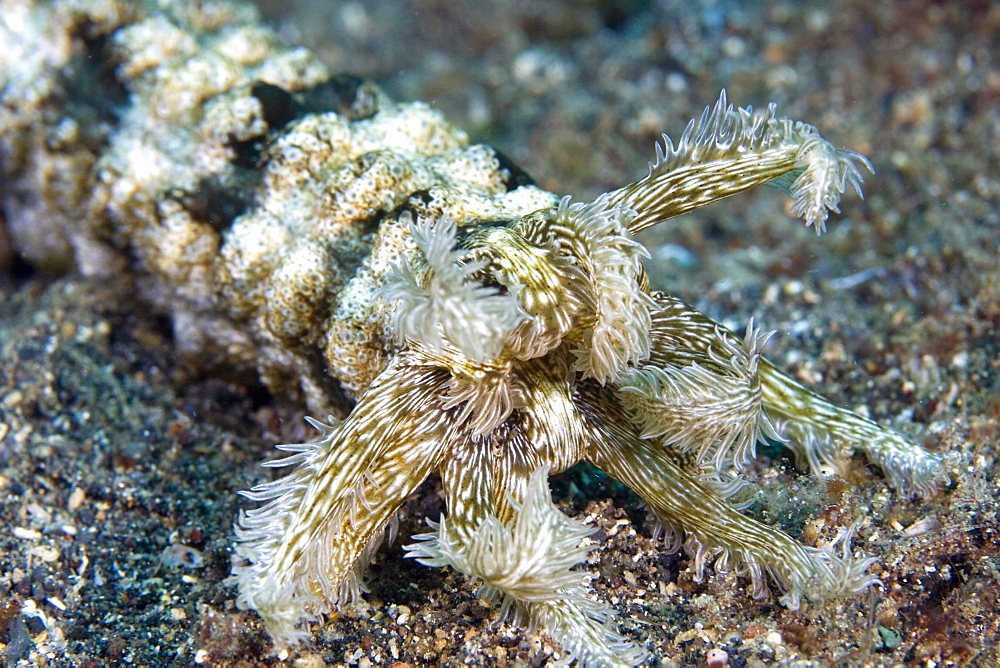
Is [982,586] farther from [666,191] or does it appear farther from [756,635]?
[666,191]

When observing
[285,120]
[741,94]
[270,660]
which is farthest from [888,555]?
[741,94]

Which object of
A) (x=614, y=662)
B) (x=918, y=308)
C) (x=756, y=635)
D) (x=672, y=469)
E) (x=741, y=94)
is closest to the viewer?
(x=614, y=662)

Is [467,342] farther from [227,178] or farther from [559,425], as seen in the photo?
[227,178]

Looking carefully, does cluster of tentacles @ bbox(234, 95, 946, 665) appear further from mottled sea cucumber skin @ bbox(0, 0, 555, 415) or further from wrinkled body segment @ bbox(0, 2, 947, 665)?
mottled sea cucumber skin @ bbox(0, 0, 555, 415)

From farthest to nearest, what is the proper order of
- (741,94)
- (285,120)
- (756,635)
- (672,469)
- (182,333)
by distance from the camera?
(741,94), (182,333), (285,120), (672,469), (756,635)

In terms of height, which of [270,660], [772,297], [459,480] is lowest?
[270,660]

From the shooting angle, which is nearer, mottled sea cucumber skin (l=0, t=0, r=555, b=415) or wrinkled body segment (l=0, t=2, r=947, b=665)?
wrinkled body segment (l=0, t=2, r=947, b=665)

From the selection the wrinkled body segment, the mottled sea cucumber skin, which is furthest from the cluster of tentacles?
the mottled sea cucumber skin
